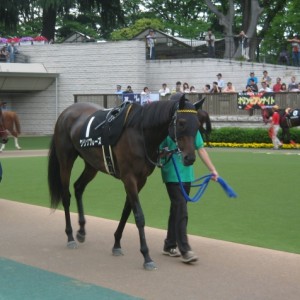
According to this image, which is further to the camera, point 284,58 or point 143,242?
point 284,58

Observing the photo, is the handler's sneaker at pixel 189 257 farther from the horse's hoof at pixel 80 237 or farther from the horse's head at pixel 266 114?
the horse's head at pixel 266 114

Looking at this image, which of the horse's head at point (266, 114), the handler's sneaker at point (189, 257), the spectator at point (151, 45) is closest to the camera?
the handler's sneaker at point (189, 257)

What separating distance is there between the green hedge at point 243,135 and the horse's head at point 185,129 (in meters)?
20.0

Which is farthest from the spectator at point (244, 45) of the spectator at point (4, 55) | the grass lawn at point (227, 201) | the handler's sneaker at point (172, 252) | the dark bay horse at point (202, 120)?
the handler's sneaker at point (172, 252)

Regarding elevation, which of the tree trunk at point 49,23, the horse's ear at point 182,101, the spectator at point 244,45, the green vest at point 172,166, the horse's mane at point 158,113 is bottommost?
the green vest at point 172,166

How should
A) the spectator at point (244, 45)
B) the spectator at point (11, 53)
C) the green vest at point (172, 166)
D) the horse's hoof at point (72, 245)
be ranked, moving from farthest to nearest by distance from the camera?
the spectator at point (11, 53)
the spectator at point (244, 45)
the horse's hoof at point (72, 245)
the green vest at point (172, 166)

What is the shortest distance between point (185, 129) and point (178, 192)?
88cm

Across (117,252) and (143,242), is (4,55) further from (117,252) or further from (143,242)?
(143,242)

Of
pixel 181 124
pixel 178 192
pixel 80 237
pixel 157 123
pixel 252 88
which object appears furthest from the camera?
pixel 252 88

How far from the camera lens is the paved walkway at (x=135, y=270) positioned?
528cm

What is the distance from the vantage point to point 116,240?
6809 mm

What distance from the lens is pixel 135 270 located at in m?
6.11

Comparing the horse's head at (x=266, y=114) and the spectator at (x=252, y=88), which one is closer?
the horse's head at (x=266, y=114)

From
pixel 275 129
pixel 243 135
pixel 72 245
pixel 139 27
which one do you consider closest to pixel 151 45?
pixel 243 135
